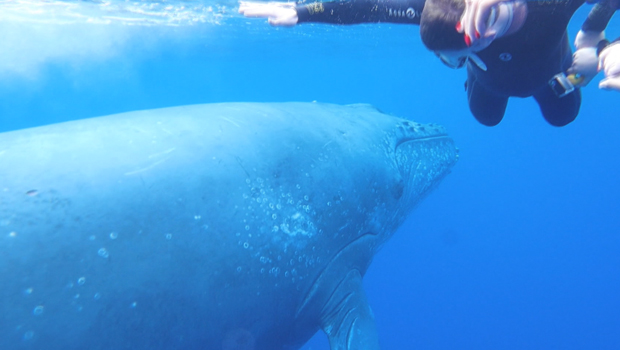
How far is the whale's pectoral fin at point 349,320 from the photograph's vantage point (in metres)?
4.39

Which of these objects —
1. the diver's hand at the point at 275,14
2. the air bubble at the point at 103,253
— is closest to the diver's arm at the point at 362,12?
the diver's hand at the point at 275,14

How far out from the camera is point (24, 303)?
110 inches

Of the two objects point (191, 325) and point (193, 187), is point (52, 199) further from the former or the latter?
point (191, 325)

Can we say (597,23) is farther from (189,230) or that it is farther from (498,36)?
(189,230)

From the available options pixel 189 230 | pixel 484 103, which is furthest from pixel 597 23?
pixel 189 230

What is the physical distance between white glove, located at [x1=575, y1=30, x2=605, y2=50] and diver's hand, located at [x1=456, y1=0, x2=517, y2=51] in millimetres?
1598

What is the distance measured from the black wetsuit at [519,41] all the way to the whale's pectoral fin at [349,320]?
2.85m

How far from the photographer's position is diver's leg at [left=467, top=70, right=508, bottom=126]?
19.2ft

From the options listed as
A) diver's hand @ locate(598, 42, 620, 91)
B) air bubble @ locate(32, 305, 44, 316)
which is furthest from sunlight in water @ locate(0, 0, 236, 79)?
diver's hand @ locate(598, 42, 620, 91)

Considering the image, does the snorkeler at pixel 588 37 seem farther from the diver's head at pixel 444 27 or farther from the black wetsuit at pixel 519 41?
the black wetsuit at pixel 519 41

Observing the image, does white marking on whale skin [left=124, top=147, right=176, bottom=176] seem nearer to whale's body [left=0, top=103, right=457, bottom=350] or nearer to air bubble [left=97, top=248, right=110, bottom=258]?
whale's body [left=0, top=103, right=457, bottom=350]

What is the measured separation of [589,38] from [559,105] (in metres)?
1.92

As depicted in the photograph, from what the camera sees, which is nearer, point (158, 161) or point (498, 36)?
point (498, 36)

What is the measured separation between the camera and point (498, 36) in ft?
9.91
